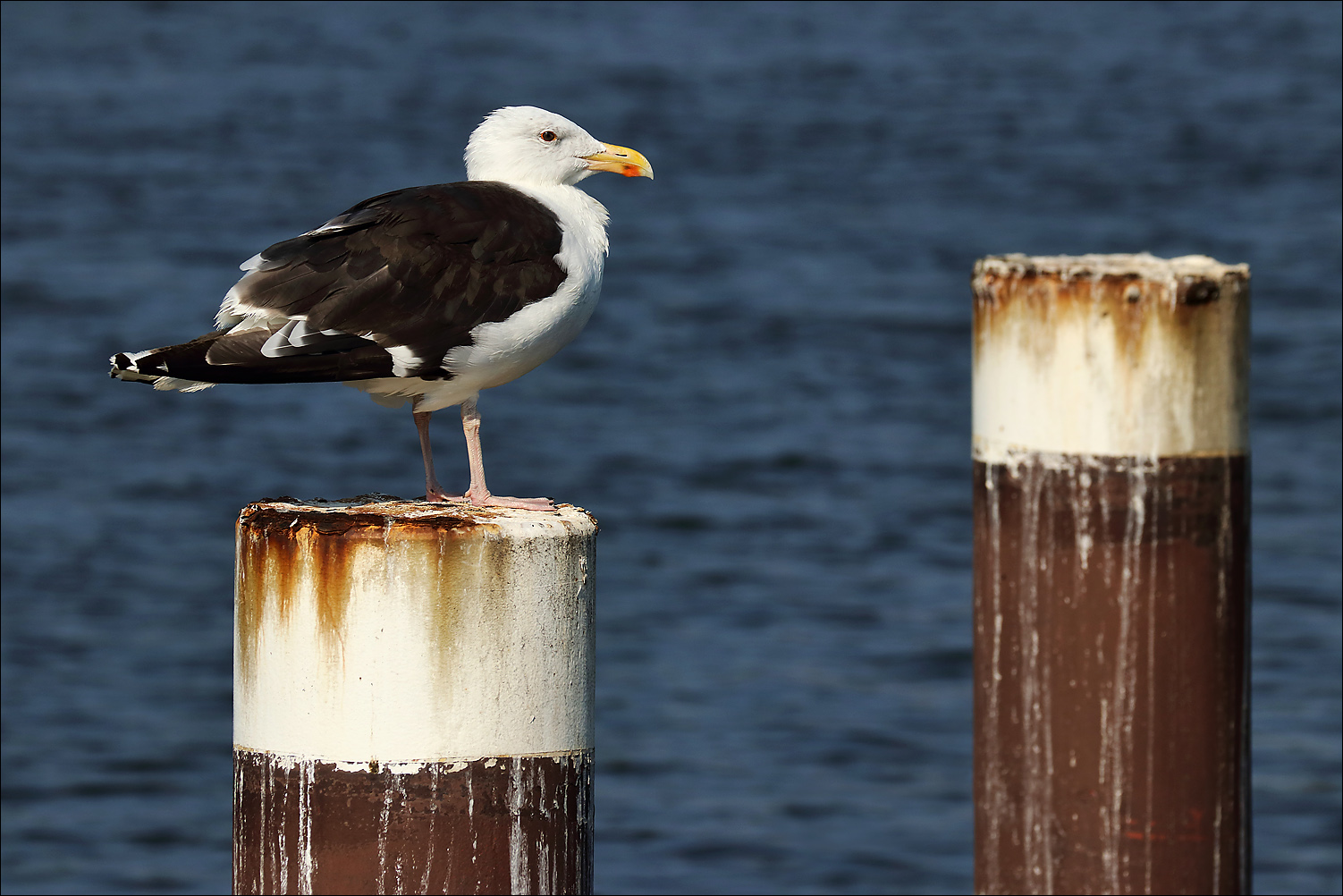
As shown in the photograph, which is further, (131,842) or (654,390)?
(654,390)

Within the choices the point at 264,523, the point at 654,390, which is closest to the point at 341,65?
the point at 654,390

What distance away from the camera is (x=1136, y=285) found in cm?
469

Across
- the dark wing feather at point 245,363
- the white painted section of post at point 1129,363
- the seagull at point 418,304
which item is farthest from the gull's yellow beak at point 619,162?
the white painted section of post at point 1129,363

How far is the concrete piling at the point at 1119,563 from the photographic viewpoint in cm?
472

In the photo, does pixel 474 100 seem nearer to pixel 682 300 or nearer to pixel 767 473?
pixel 682 300

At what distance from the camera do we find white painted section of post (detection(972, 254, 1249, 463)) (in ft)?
15.4

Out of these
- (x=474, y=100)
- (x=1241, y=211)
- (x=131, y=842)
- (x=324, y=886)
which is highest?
(x=474, y=100)

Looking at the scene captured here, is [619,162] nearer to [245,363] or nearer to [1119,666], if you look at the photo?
[245,363]

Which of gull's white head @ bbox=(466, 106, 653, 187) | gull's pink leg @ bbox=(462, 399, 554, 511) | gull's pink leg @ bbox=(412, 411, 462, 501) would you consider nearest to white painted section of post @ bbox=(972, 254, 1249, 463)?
gull's pink leg @ bbox=(462, 399, 554, 511)

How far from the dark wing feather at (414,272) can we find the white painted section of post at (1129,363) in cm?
152

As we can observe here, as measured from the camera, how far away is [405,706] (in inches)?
178

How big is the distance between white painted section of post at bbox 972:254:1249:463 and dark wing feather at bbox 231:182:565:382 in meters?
1.52

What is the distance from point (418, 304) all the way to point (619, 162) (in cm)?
136

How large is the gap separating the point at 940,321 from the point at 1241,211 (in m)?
6.80
